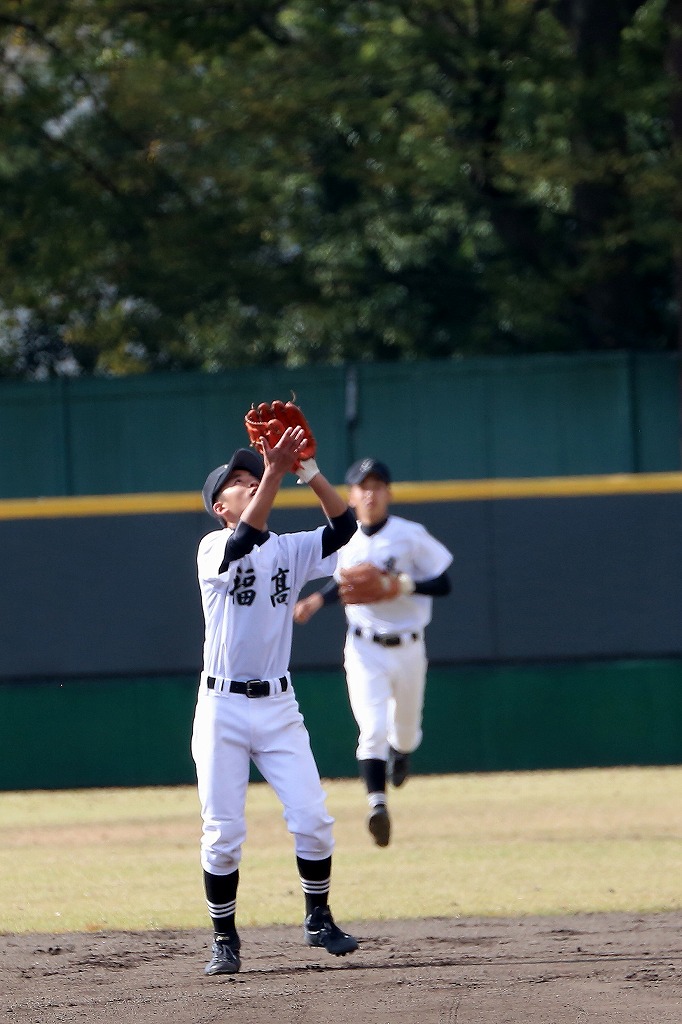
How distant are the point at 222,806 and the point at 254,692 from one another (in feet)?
1.37

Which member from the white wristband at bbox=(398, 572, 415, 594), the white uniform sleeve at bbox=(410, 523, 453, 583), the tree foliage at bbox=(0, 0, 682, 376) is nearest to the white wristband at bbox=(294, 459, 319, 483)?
the white wristband at bbox=(398, 572, 415, 594)

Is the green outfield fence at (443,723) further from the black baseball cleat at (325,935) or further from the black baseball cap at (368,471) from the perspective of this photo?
the black baseball cleat at (325,935)

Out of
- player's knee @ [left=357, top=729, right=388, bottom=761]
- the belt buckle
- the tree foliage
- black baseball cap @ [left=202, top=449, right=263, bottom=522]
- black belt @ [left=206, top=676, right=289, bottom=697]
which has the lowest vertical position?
player's knee @ [left=357, top=729, right=388, bottom=761]

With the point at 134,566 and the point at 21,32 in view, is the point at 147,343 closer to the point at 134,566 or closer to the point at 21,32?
the point at 21,32

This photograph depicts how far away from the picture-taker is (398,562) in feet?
29.8

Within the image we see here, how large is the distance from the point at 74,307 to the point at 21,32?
3.08 metres

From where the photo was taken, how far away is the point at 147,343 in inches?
771

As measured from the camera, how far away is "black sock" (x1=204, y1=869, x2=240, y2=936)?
5.61m

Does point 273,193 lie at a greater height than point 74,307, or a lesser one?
greater

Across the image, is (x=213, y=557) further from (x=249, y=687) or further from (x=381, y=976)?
(x=381, y=976)

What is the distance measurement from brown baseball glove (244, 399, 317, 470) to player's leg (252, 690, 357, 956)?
3.01ft

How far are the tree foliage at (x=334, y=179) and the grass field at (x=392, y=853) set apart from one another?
693cm

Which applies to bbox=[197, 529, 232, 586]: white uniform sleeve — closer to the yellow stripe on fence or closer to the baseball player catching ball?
the baseball player catching ball

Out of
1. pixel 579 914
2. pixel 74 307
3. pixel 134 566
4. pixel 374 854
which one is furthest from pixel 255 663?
pixel 74 307
